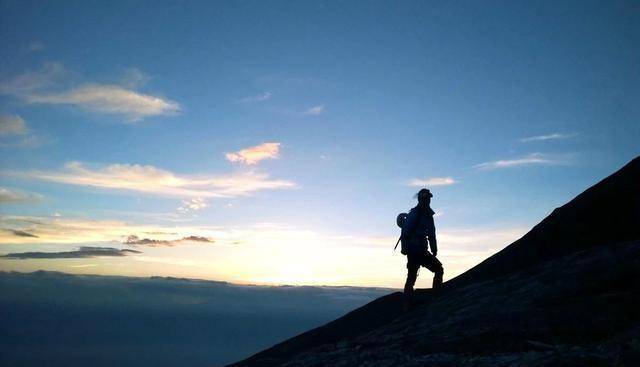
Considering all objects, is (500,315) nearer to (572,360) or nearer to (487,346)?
(487,346)

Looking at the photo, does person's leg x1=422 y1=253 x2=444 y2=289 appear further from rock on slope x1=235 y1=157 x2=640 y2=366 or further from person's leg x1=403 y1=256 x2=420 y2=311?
rock on slope x1=235 y1=157 x2=640 y2=366

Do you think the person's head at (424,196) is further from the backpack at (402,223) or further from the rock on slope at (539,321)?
the rock on slope at (539,321)

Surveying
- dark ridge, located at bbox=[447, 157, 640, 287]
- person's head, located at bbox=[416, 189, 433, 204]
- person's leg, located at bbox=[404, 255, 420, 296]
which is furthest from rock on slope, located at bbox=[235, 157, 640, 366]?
person's head, located at bbox=[416, 189, 433, 204]

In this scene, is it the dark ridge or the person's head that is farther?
the dark ridge

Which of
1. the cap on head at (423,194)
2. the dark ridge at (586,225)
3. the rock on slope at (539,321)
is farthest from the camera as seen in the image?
the dark ridge at (586,225)

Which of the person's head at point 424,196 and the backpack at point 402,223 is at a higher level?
the person's head at point 424,196

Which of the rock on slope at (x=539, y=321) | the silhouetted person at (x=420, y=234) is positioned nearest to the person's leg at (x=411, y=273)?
the silhouetted person at (x=420, y=234)

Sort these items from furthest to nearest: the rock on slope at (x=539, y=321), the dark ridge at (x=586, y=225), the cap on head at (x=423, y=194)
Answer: the dark ridge at (x=586, y=225) → the cap on head at (x=423, y=194) → the rock on slope at (x=539, y=321)

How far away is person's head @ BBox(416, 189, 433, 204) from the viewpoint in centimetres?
1304

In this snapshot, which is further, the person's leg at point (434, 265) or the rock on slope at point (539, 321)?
the person's leg at point (434, 265)

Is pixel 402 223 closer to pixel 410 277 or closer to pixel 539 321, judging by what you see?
pixel 410 277

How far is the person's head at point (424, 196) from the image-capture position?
1304 cm

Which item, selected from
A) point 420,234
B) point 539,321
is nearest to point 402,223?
point 420,234

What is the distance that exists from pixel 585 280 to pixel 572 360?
3533mm
